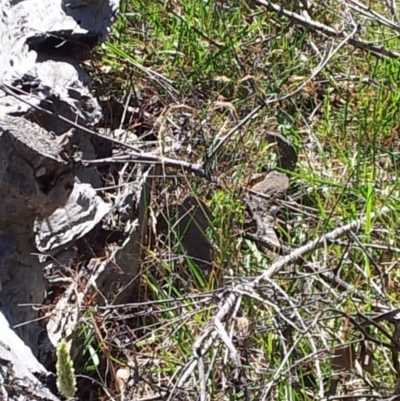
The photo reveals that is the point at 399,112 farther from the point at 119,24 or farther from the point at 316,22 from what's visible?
the point at 119,24

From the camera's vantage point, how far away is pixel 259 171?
8.52ft

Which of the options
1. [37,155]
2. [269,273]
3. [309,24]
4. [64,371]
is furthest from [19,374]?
[309,24]

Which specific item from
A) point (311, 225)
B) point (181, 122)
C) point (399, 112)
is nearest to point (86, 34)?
point (181, 122)

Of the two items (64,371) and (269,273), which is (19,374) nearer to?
(64,371)

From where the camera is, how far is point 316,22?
120 inches

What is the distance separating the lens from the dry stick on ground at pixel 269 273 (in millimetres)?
1545

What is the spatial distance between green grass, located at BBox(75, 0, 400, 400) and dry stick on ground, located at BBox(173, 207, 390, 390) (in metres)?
0.02

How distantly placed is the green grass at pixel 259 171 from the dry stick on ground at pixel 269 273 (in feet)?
0.08

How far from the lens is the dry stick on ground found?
1545 mm

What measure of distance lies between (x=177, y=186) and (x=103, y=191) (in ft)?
0.72

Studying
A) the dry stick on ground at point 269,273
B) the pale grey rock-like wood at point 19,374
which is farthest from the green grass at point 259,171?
the pale grey rock-like wood at point 19,374

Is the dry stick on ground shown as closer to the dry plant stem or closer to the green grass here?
the green grass

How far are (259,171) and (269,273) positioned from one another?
74 cm

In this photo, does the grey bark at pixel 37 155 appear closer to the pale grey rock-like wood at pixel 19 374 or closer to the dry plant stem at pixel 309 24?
the pale grey rock-like wood at pixel 19 374
